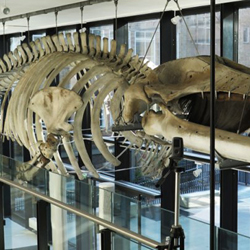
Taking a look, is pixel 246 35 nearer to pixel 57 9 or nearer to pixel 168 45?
pixel 168 45

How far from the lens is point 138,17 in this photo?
7.41 meters

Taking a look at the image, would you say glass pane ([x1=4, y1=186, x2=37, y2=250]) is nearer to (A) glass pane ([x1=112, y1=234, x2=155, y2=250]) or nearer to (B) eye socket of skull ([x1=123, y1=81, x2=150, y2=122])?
(B) eye socket of skull ([x1=123, y1=81, x2=150, y2=122])

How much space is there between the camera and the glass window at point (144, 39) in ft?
23.7

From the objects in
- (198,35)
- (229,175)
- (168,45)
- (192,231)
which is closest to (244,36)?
(198,35)

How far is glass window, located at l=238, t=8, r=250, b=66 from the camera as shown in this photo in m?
5.85

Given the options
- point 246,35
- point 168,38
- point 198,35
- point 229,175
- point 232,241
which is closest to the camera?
point 232,241

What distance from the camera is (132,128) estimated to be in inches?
118

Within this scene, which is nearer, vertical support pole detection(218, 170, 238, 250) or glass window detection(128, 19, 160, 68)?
vertical support pole detection(218, 170, 238, 250)

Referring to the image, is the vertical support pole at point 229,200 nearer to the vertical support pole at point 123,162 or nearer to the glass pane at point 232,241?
the vertical support pole at point 123,162

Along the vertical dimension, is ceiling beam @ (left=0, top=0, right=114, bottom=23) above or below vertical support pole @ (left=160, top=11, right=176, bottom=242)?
above

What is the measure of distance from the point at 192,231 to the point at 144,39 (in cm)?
562

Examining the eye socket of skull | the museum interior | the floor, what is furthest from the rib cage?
the floor

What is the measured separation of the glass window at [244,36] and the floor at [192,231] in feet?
4.89

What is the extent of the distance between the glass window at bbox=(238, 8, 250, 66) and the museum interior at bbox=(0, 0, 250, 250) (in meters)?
0.01
